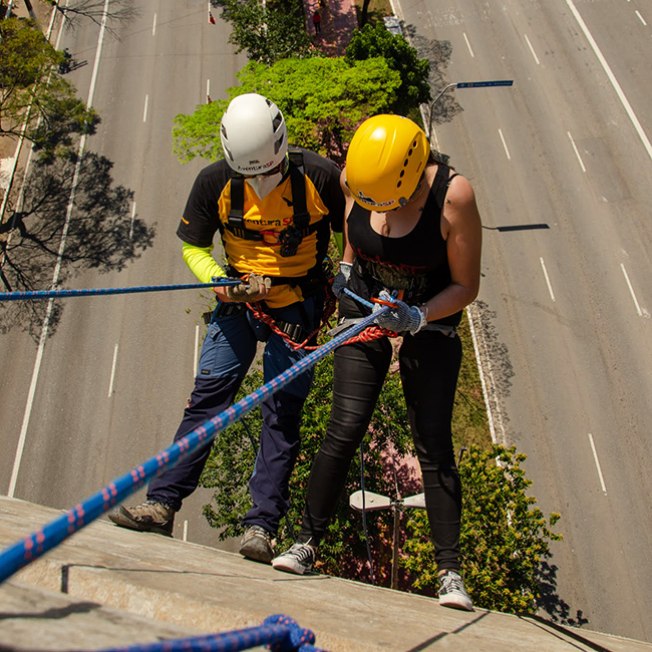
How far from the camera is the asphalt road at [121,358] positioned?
66.9ft

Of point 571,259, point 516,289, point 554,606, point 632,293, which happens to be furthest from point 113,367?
point 632,293

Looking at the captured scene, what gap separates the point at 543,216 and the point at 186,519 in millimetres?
17607

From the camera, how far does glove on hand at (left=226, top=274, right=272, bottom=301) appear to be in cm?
557

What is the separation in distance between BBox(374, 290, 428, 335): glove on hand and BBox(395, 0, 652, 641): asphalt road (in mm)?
15748

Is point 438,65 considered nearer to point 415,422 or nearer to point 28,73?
point 28,73

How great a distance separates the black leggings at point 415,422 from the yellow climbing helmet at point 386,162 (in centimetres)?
129

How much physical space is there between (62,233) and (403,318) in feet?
76.2

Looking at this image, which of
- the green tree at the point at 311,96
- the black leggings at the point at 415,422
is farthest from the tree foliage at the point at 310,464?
the green tree at the point at 311,96

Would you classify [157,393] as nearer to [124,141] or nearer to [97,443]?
[97,443]

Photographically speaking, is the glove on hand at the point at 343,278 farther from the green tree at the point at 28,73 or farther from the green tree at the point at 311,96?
the green tree at the point at 28,73

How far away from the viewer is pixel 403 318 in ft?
15.8

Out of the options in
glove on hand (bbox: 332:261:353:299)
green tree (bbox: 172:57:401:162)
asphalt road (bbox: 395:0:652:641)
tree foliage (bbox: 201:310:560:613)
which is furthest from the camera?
green tree (bbox: 172:57:401:162)

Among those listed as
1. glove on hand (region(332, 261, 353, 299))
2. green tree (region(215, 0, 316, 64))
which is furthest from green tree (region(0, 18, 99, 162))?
glove on hand (region(332, 261, 353, 299))

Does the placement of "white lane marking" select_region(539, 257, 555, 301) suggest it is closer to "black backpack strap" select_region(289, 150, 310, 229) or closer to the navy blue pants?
the navy blue pants
